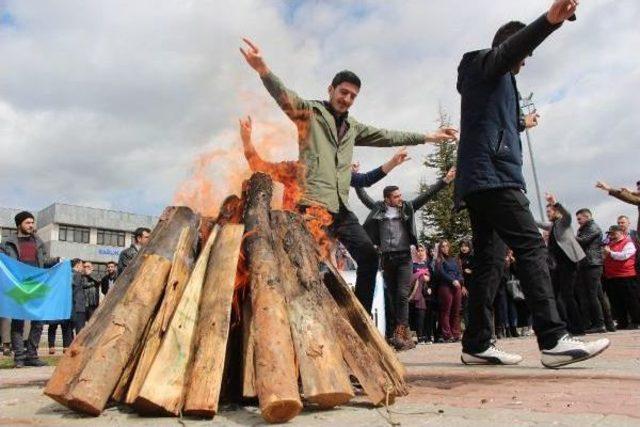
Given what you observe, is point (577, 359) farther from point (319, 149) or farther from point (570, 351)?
point (319, 149)

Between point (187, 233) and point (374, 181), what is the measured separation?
10.1 feet

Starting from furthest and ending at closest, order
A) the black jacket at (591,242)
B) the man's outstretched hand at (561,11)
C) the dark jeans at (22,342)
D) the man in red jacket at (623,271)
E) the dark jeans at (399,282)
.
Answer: the man in red jacket at (623,271) < the black jacket at (591,242) < the dark jeans at (399,282) < the dark jeans at (22,342) < the man's outstretched hand at (561,11)

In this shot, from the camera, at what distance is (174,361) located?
2.81 m

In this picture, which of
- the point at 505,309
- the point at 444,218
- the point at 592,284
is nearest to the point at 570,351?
the point at 592,284

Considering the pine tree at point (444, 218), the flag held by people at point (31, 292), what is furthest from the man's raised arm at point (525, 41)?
the pine tree at point (444, 218)

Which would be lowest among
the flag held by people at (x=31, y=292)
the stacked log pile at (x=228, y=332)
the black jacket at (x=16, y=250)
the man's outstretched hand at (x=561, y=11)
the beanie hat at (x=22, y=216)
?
the stacked log pile at (x=228, y=332)

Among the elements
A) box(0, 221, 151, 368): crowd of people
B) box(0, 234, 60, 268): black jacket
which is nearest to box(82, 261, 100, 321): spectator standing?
box(0, 221, 151, 368): crowd of people

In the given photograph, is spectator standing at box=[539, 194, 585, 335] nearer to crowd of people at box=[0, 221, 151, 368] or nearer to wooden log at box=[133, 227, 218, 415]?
crowd of people at box=[0, 221, 151, 368]

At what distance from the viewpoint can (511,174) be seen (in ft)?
14.1

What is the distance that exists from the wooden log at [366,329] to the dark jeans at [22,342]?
5174 millimetres

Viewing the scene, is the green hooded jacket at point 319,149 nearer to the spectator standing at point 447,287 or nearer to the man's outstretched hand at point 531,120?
the man's outstretched hand at point 531,120

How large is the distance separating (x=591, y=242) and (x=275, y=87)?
7.55 meters

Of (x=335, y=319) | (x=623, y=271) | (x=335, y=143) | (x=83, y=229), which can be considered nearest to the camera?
(x=335, y=319)

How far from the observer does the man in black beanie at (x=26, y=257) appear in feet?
23.4
